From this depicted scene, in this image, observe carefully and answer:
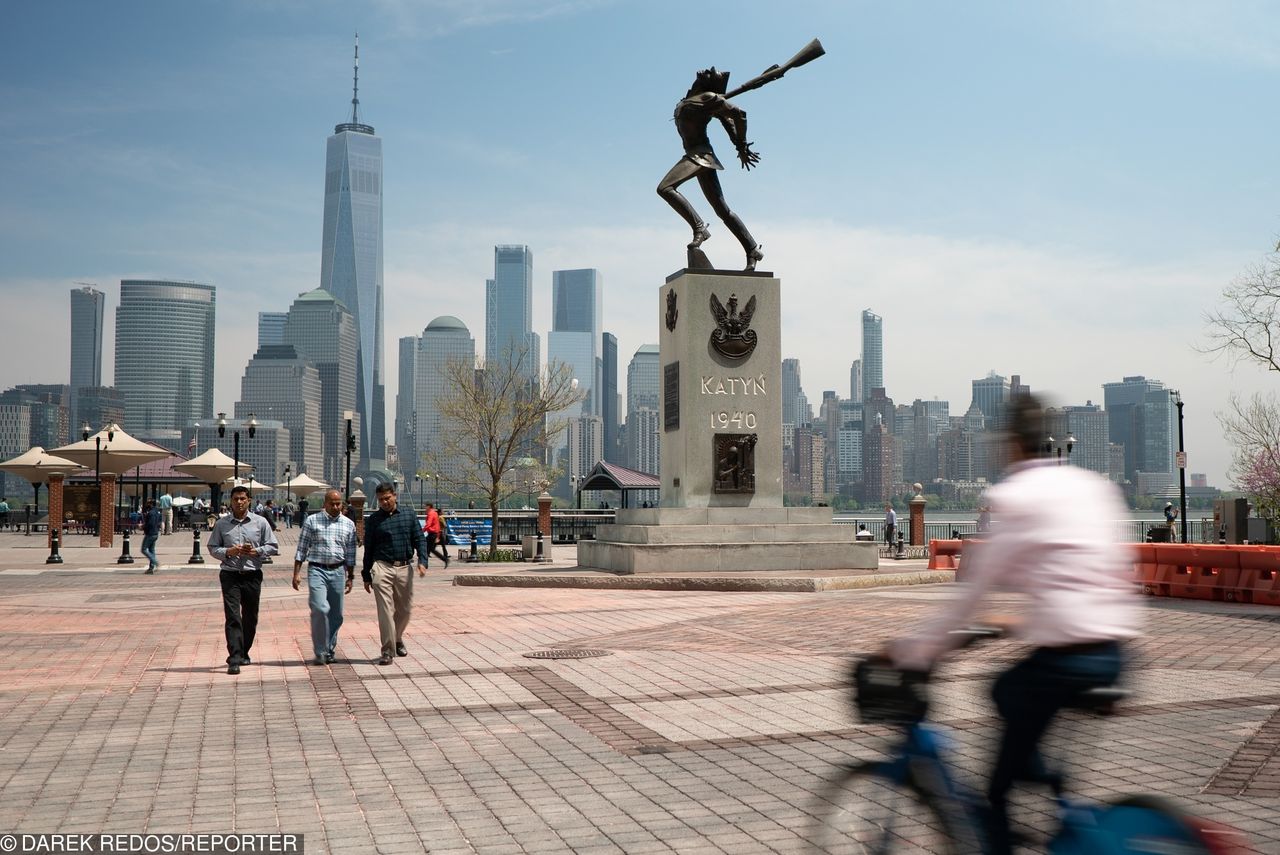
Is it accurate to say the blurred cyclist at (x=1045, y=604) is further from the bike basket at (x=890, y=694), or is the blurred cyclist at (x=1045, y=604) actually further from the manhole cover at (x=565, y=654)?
the manhole cover at (x=565, y=654)

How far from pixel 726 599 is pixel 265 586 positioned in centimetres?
1094

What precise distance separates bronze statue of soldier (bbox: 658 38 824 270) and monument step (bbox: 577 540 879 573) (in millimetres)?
5873

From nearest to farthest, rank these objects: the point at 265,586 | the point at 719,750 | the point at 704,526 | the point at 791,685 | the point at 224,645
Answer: the point at 719,750, the point at 791,685, the point at 224,645, the point at 704,526, the point at 265,586

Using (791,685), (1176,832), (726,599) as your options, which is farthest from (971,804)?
(726,599)

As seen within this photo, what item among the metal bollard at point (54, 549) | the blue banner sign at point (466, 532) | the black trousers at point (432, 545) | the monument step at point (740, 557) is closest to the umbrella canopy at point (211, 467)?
the blue banner sign at point (466, 532)

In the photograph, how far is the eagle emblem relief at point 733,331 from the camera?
2358 cm

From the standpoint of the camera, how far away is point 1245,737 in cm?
770

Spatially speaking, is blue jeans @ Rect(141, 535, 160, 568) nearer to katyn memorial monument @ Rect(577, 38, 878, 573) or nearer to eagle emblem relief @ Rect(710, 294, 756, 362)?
katyn memorial monument @ Rect(577, 38, 878, 573)

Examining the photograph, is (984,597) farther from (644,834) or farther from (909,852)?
(644,834)

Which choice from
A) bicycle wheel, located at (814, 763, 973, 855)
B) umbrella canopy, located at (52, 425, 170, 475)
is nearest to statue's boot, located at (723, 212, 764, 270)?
bicycle wheel, located at (814, 763, 973, 855)

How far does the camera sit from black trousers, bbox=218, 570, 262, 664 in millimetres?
11344

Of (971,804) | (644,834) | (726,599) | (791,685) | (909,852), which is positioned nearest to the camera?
(971,804)

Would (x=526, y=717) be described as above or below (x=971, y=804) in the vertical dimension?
below

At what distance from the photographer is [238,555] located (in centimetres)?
1139
